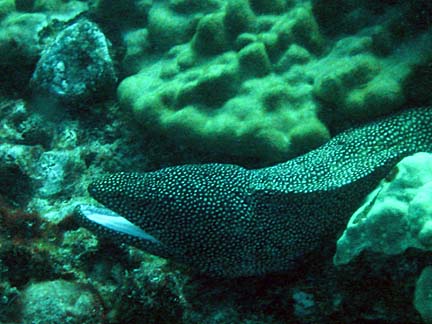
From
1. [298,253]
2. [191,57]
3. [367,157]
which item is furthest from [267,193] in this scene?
[191,57]

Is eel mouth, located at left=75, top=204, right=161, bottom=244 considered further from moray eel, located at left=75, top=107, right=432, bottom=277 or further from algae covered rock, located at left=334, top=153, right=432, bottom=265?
algae covered rock, located at left=334, top=153, right=432, bottom=265

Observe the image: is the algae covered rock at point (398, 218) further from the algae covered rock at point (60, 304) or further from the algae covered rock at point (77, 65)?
the algae covered rock at point (77, 65)

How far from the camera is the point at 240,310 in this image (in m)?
3.57

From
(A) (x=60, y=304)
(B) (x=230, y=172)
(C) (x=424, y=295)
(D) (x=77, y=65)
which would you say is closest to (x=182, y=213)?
(B) (x=230, y=172)

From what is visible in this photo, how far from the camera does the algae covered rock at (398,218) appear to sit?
9.04 ft

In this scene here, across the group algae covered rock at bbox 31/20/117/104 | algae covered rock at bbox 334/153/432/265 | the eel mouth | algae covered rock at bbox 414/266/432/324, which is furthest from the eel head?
algae covered rock at bbox 31/20/117/104

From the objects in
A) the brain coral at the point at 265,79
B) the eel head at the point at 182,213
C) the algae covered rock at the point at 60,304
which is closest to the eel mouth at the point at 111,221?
the eel head at the point at 182,213

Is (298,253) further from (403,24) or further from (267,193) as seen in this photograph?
(403,24)

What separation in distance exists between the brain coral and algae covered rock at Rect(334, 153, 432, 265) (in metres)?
1.16

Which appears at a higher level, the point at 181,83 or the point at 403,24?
the point at 403,24

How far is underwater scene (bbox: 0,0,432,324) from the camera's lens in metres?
3.33

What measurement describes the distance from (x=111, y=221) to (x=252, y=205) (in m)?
1.48

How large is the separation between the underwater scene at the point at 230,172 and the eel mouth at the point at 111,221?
21 mm

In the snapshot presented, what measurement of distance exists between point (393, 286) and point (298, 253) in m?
1.00
